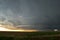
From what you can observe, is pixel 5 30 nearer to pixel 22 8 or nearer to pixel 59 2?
pixel 22 8

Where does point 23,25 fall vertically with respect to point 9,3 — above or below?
below

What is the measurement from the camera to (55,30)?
839 mm

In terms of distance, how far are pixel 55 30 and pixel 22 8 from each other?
23 centimetres

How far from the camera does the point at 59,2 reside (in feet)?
2.93

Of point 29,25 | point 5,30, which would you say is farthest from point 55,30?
point 5,30

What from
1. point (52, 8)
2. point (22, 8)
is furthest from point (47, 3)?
point (22, 8)

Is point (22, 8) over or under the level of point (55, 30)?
over

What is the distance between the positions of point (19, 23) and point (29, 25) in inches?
2.4

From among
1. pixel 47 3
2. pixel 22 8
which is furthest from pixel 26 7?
pixel 47 3

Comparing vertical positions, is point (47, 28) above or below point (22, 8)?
below

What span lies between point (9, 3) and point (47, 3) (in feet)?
0.75

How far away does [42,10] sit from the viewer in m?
0.90

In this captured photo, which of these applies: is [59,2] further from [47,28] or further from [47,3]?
[47,28]

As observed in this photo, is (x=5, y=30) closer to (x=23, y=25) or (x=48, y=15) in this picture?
(x=23, y=25)
